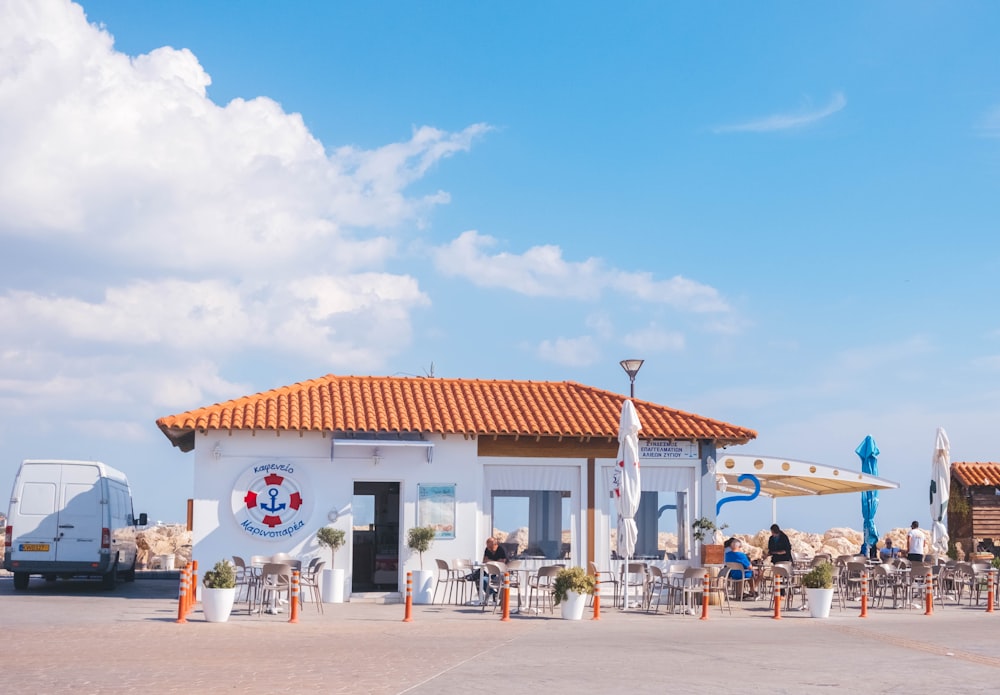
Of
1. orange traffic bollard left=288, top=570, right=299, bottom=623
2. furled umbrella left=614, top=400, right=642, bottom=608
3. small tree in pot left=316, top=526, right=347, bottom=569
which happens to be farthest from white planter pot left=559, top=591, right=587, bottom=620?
small tree in pot left=316, top=526, right=347, bottom=569

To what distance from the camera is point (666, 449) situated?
2247cm

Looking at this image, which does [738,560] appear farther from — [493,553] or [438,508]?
[438,508]

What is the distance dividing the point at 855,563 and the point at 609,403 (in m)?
5.66

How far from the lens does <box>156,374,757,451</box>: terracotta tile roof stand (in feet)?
68.7

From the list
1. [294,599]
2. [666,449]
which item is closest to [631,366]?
[666,449]

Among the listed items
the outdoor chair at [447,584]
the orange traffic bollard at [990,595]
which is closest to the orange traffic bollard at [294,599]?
the outdoor chair at [447,584]

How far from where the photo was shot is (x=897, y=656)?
1346 centimetres

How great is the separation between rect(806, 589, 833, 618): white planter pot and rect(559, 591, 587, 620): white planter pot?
12.7ft

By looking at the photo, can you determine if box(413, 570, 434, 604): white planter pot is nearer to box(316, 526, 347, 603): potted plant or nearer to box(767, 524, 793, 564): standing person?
box(316, 526, 347, 603): potted plant

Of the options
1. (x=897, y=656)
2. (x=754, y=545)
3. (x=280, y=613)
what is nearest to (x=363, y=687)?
(x=897, y=656)

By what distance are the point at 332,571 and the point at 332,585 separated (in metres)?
0.25

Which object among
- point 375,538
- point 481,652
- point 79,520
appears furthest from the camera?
point 375,538

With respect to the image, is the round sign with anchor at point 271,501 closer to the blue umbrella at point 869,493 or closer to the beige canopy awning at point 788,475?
the beige canopy awning at point 788,475

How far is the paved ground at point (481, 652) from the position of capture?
10945 millimetres
